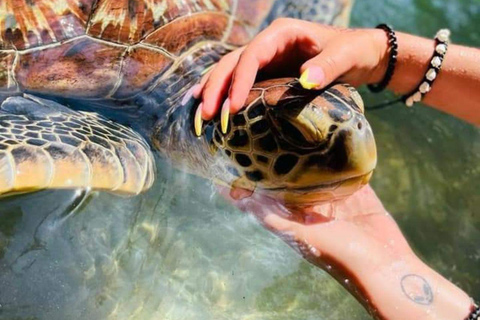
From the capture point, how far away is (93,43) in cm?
177

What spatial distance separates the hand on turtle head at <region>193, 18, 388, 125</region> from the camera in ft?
4.61

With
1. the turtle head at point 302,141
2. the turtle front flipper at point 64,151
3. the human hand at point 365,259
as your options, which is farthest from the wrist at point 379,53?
the turtle front flipper at point 64,151

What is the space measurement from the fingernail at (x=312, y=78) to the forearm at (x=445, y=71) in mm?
555

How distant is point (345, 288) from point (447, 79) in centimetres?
71

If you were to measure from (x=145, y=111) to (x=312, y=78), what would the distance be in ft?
2.41

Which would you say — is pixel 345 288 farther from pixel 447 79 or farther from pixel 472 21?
pixel 472 21

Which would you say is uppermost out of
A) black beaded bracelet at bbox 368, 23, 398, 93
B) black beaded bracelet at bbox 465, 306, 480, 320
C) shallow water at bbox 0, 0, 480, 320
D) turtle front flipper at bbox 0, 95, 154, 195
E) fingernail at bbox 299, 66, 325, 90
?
fingernail at bbox 299, 66, 325, 90

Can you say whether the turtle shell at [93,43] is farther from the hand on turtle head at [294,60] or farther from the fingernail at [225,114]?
the fingernail at [225,114]

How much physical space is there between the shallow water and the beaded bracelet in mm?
574

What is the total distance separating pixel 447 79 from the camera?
1.86 meters

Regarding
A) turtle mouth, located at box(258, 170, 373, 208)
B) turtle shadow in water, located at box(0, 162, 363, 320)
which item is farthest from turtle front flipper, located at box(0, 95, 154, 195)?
turtle mouth, located at box(258, 170, 373, 208)

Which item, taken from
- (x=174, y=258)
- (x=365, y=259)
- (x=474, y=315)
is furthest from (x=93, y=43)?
(x=474, y=315)

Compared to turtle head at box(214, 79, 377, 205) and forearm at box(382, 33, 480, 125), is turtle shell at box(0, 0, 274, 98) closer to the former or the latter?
turtle head at box(214, 79, 377, 205)

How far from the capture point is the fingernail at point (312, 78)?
4.35ft
